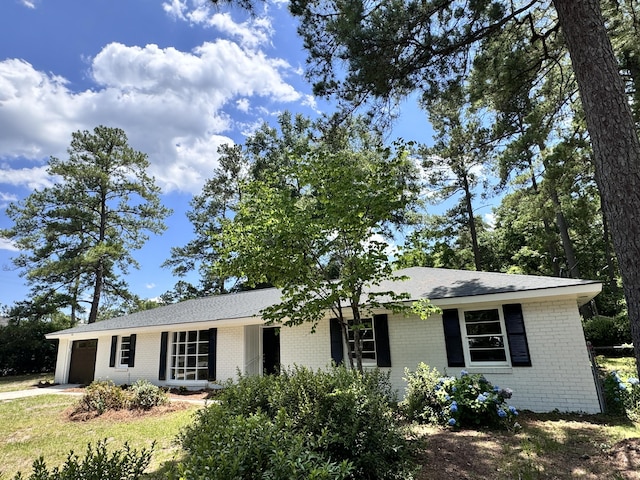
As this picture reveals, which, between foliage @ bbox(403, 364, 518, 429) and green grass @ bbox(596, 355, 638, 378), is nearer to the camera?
foliage @ bbox(403, 364, 518, 429)

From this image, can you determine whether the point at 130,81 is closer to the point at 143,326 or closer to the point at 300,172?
the point at 300,172

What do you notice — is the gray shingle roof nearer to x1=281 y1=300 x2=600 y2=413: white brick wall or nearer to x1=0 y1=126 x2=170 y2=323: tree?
x1=281 y1=300 x2=600 y2=413: white brick wall

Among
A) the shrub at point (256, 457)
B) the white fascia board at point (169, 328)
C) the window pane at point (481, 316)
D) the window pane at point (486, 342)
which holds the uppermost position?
the white fascia board at point (169, 328)

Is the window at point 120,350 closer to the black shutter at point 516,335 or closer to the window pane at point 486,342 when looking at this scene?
the window pane at point 486,342

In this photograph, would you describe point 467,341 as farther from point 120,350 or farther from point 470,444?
point 120,350

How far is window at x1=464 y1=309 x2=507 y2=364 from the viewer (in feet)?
27.4

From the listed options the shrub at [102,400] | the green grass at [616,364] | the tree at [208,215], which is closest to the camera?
the shrub at [102,400]

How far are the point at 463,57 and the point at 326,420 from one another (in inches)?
290

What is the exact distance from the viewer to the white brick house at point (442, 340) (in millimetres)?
7492

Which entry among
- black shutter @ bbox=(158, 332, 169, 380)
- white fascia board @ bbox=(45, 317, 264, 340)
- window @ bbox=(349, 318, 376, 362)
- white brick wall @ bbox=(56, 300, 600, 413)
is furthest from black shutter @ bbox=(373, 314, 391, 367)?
black shutter @ bbox=(158, 332, 169, 380)

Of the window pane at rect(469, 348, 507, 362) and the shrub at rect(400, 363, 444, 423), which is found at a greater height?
the window pane at rect(469, 348, 507, 362)

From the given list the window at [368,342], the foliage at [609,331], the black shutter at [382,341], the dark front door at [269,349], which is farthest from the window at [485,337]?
the foliage at [609,331]

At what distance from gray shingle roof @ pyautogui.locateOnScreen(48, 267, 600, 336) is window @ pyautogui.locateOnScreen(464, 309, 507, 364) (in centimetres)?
75

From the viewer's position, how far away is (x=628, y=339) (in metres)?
13.5
